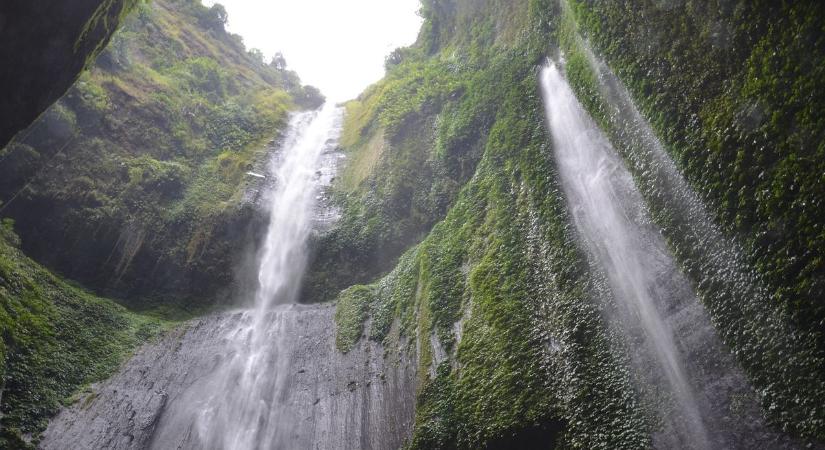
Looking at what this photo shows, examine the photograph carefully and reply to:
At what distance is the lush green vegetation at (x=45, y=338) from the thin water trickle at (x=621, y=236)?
12.3m

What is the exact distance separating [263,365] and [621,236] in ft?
32.4

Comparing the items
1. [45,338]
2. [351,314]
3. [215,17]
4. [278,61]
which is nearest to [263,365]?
[351,314]

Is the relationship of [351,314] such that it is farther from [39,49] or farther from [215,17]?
[215,17]

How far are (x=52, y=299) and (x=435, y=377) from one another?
11.1 m

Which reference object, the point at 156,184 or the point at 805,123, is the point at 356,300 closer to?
the point at 156,184

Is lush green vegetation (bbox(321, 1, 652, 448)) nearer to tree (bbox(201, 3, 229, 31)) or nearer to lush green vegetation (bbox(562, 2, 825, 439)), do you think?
lush green vegetation (bbox(562, 2, 825, 439))

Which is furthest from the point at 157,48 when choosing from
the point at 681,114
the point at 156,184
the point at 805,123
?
the point at 805,123

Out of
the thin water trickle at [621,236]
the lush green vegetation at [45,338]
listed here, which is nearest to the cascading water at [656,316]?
the thin water trickle at [621,236]

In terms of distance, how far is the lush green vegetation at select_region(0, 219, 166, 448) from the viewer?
35.5ft

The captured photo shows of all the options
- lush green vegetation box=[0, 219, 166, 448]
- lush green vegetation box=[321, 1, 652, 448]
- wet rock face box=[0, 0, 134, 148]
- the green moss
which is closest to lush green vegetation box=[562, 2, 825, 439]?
lush green vegetation box=[321, 1, 652, 448]

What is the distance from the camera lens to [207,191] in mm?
19469

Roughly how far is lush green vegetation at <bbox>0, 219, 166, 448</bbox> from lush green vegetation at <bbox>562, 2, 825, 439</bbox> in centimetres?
1327

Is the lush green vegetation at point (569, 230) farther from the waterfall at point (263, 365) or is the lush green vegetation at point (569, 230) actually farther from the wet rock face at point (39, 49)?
the wet rock face at point (39, 49)

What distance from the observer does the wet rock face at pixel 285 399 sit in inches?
428
